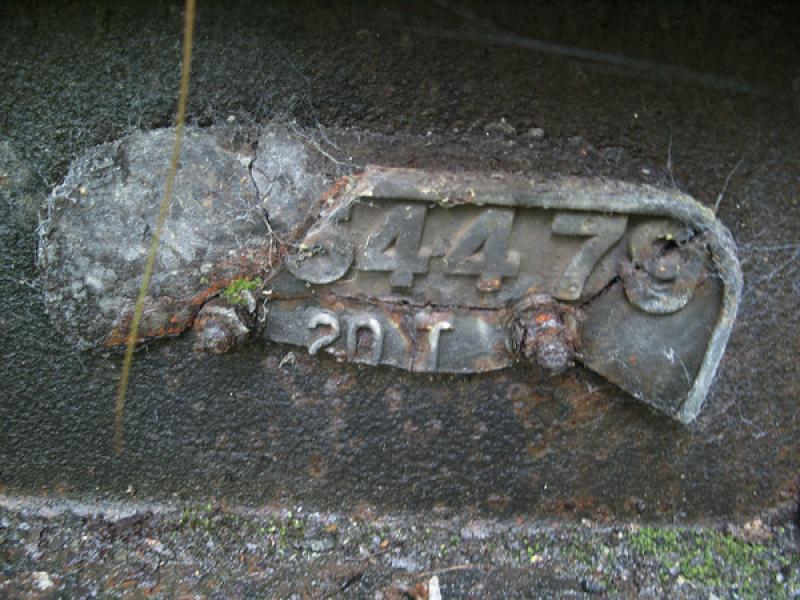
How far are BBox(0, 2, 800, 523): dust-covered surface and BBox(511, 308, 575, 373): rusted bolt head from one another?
0.16 m

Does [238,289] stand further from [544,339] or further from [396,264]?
[544,339]

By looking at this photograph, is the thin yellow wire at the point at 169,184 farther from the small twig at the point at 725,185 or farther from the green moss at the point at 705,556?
the green moss at the point at 705,556

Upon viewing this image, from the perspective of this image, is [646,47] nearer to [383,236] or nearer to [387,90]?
[387,90]

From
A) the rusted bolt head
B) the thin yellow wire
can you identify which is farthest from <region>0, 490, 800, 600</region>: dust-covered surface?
the rusted bolt head

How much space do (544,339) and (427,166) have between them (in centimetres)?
40

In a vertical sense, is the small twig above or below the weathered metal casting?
above

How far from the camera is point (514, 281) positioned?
1387 millimetres

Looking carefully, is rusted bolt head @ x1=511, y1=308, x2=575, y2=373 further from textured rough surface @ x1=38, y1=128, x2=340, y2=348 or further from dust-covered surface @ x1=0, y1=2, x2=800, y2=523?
textured rough surface @ x1=38, y1=128, x2=340, y2=348

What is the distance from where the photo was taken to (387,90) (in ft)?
4.22

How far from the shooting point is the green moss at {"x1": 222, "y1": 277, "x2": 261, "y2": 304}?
4.48 ft

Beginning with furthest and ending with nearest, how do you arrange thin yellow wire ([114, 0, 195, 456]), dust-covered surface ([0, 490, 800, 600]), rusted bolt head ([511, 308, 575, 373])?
1. dust-covered surface ([0, 490, 800, 600])
2. rusted bolt head ([511, 308, 575, 373])
3. thin yellow wire ([114, 0, 195, 456])

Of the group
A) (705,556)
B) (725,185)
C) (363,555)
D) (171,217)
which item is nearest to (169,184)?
(171,217)

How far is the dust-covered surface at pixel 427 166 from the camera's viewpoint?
1245 millimetres

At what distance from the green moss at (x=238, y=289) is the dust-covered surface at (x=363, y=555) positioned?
1.81 feet
